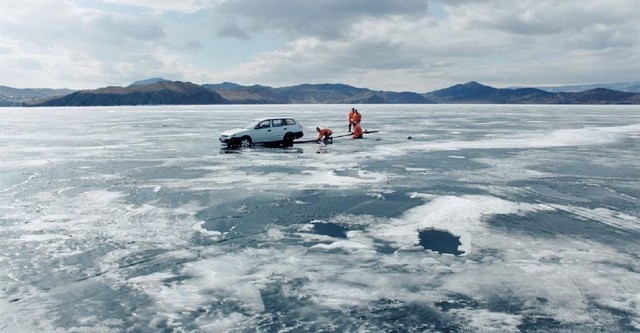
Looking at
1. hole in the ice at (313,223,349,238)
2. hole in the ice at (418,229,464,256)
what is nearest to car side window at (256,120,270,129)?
hole in the ice at (313,223,349,238)

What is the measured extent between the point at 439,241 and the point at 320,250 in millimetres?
2736

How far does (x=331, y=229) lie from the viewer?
36.8 feet

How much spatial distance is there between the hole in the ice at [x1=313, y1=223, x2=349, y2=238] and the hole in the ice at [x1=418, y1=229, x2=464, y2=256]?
5.77ft

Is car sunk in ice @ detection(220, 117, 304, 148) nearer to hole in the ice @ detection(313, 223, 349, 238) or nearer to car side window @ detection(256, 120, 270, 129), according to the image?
car side window @ detection(256, 120, 270, 129)

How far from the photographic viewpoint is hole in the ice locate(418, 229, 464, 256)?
9836mm

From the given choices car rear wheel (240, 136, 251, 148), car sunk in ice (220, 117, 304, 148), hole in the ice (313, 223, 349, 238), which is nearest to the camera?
hole in the ice (313, 223, 349, 238)

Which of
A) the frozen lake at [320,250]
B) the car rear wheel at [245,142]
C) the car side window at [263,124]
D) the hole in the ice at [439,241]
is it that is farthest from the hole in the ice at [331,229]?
the car side window at [263,124]

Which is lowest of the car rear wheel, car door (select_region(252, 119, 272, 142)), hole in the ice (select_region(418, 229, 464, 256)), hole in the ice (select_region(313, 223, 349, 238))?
hole in the ice (select_region(418, 229, 464, 256))

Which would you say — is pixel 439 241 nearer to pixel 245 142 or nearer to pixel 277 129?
pixel 245 142

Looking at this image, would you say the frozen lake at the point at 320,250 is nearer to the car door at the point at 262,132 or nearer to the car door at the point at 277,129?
the car door at the point at 262,132

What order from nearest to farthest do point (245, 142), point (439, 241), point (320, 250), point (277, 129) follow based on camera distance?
point (320, 250) < point (439, 241) < point (245, 142) < point (277, 129)

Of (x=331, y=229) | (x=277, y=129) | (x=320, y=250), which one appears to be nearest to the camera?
(x=320, y=250)

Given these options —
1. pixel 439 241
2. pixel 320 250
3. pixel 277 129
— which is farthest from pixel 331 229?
pixel 277 129

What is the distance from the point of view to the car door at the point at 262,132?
29031mm
